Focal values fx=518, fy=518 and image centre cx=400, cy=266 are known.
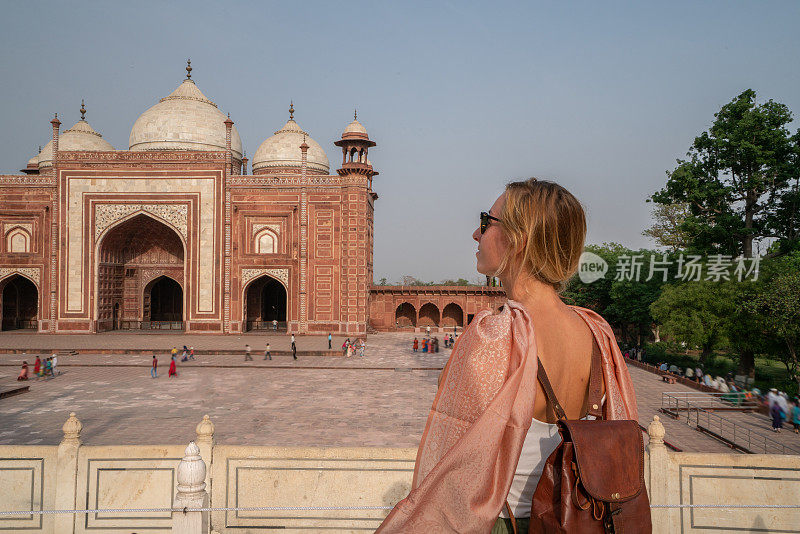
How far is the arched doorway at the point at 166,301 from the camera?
32938 mm

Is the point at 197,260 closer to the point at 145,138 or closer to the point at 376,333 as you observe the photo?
the point at 145,138

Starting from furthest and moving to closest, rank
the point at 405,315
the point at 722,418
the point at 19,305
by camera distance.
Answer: the point at 405,315 → the point at 19,305 → the point at 722,418

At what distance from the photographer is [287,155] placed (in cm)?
3241

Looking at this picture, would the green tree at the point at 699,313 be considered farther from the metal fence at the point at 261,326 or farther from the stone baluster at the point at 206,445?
the metal fence at the point at 261,326

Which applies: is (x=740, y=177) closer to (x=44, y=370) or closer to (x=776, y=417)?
(x=776, y=417)

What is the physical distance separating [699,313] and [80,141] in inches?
1380

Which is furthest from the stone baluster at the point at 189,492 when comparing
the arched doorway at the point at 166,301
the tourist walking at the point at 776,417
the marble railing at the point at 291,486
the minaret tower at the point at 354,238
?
the arched doorway at the point at 166,301

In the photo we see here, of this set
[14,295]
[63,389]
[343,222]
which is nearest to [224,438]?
[63,389]

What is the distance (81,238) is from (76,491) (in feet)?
86.5

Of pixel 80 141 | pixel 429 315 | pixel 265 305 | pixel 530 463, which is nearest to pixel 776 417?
pixel 530 463

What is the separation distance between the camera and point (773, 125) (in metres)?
19.7

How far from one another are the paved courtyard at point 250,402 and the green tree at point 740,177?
6.46 meters

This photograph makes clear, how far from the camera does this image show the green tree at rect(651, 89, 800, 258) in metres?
19.6

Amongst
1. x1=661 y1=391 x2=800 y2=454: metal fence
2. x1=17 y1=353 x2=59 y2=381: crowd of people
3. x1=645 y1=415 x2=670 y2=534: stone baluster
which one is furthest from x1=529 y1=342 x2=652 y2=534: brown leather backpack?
x1=17 y1=353 x2=59 y2=381: crowd of people
